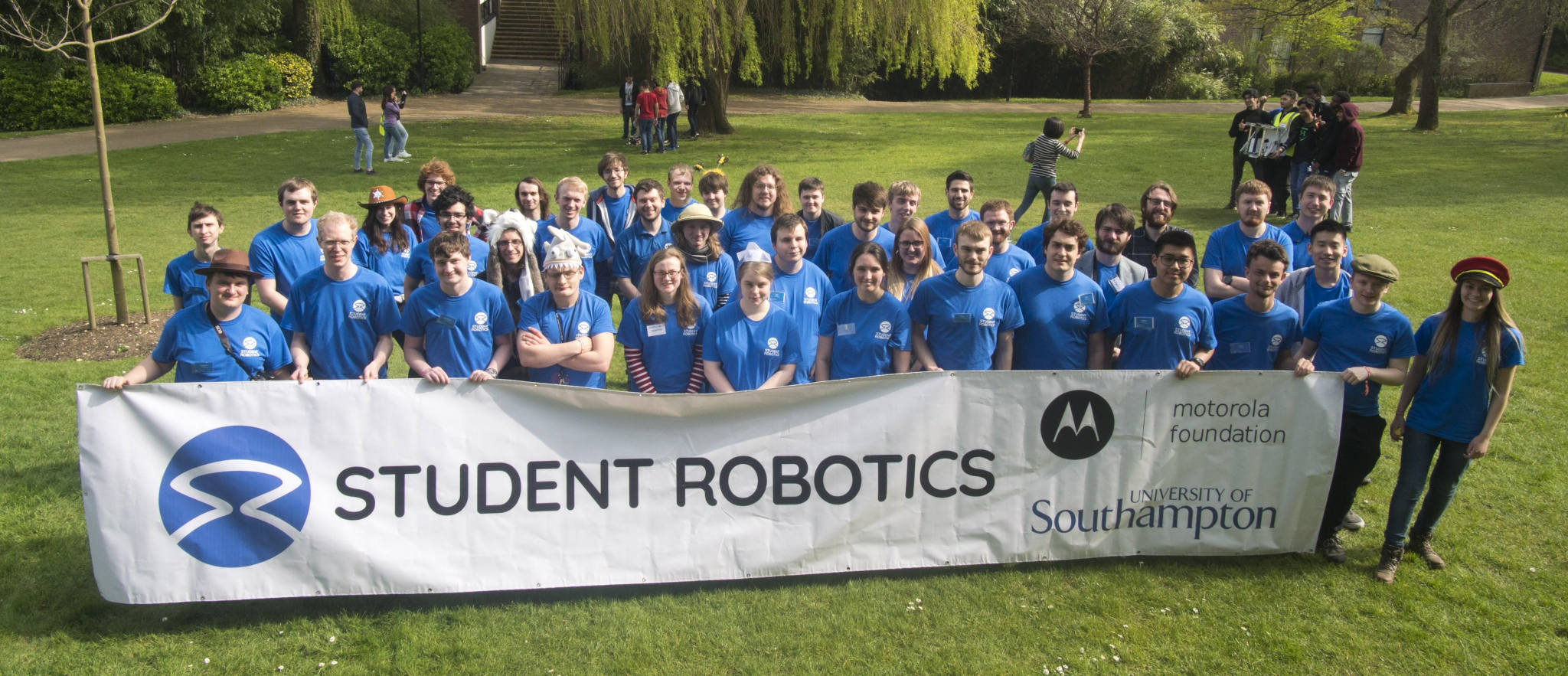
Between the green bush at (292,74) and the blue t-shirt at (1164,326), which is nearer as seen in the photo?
the blue t-shirt at (1164,326)

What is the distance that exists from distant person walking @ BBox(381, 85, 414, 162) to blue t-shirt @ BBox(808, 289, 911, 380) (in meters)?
17.3

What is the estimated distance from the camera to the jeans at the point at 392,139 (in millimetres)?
21188

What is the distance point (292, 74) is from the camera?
3069cm

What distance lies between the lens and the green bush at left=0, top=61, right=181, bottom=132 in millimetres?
25484

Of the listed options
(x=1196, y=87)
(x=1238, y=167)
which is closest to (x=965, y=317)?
(x=1238, y=167)

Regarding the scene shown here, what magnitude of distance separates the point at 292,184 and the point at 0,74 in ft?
82.9

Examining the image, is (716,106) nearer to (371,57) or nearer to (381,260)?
(371,57)

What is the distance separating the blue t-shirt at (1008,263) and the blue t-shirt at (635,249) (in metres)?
2.41

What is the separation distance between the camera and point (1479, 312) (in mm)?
5238

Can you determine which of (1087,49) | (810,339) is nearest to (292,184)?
(810,339)

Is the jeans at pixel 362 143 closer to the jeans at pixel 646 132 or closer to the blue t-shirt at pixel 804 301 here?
the jeans at pixel 646 132

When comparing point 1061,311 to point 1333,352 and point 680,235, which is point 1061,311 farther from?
point 680,235

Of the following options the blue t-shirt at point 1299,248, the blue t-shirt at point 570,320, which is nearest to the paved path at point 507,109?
the blue t-shirt at point 570,320

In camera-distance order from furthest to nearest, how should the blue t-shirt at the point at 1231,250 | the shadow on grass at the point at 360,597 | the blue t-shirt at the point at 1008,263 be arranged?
the blue t-shirt at the point at 1231,250, the blue t-shirt at the point at 1008,263, the shadow on grass at the point at 360,597
